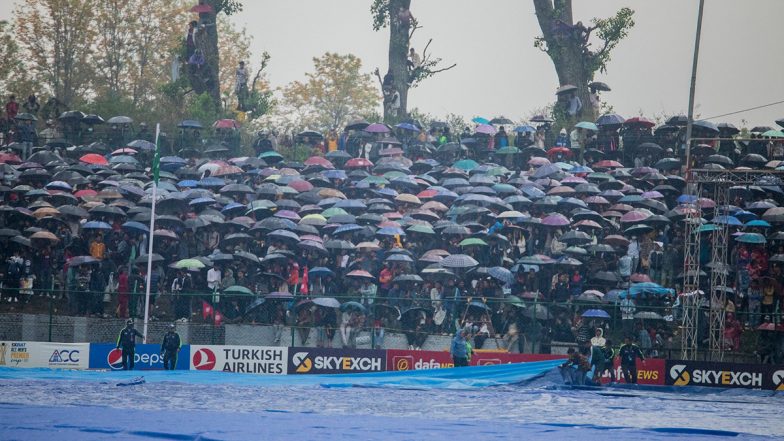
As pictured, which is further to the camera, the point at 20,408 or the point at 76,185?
the point at 76,185

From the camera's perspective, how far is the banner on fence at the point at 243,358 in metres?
30.7

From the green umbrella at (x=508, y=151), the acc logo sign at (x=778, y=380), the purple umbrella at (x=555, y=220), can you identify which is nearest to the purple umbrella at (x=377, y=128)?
the green umbrella at (x=508, y=151)

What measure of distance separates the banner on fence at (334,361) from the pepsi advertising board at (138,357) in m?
2.97

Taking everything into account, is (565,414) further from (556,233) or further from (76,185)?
(76,185)

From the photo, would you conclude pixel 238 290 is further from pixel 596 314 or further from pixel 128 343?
pixel 596 314

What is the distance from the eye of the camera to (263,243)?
34719 millimetres

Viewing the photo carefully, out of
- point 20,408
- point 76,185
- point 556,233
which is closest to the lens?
point 20,408

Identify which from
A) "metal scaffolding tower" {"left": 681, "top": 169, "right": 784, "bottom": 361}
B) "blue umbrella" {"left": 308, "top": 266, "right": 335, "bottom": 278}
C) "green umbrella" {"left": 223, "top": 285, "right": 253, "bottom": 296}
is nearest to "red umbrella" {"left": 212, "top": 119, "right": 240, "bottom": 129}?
"blue umbrella" {"left": 308, "top": 266, "right": 335, "bottom": 278}

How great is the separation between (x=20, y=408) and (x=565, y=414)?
36.9ft

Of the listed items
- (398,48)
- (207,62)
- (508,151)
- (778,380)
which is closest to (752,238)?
(778,380)

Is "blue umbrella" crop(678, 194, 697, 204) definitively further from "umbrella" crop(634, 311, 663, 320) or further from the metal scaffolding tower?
"umbrella" crop(634, 311, 663, 320)

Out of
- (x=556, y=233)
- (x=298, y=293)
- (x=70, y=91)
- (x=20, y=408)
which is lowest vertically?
(x=20, y=408)

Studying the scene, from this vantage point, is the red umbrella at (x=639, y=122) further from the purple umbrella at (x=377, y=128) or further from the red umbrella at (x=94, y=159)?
the red umbrella at (x=94, y=159)

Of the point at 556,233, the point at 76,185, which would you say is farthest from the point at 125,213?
the point at 556,233
